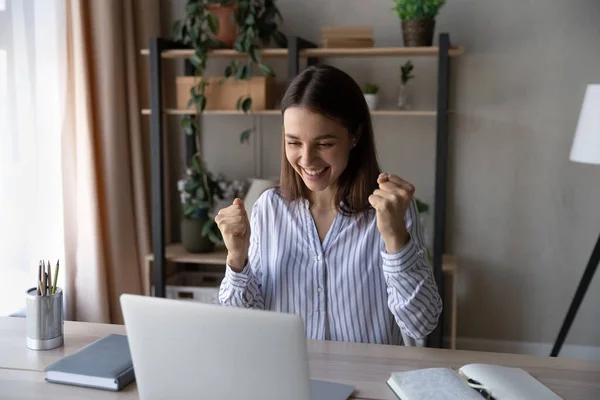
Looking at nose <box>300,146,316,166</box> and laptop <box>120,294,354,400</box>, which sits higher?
nose <box>300,146,316,166</box>

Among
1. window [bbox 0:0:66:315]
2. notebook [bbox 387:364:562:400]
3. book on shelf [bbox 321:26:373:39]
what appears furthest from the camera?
book on shelf [bbox 321:26:373:39]

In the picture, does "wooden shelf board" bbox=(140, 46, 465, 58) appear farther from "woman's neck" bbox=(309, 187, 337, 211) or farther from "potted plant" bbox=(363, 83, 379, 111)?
"woman's neck" bbox=(309, 187, 337, 211)

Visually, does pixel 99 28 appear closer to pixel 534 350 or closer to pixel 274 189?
pixel 274 189

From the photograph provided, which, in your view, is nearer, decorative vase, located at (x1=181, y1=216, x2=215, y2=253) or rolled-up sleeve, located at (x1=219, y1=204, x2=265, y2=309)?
rolled-up sleeve, located at (x1=219, y1=204, x2=265, y2=309)

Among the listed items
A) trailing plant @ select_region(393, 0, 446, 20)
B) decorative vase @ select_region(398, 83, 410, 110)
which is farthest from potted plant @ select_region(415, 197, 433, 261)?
trailing plant @ select_region(393, 0, 446, 20)

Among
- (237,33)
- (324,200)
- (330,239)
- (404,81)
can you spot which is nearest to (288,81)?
(237,33)

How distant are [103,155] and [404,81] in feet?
4.71

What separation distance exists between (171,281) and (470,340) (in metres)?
1.56

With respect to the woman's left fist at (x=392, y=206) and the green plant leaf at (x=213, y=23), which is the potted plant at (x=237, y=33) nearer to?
the green plant leaf at (x=213, y=23)

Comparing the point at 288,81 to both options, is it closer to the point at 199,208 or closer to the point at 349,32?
the point at 349,32

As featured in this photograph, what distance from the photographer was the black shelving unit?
9.19 feet

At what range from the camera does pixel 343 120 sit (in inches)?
60.7

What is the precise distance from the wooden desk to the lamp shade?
1.41 m

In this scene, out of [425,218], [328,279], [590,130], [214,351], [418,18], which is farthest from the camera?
[425,218]
